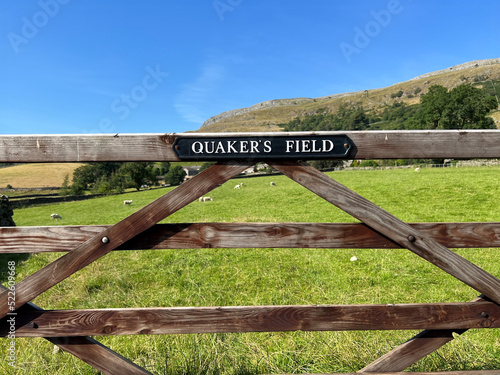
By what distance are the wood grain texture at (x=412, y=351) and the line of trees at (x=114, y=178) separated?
57.5 m

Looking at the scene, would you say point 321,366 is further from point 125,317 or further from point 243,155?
point 243,155

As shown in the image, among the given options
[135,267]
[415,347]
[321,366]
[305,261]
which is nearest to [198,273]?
[135,267]

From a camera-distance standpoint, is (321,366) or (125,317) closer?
(125,317)

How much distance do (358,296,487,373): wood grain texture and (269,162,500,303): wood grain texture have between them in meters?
0.56

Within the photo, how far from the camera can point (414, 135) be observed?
2.25 meters

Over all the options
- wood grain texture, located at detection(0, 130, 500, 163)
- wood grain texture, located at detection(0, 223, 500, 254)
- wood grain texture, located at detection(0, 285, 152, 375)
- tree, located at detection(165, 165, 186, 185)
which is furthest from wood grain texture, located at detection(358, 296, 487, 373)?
tree, located at detection(165, 165, 186, 185)

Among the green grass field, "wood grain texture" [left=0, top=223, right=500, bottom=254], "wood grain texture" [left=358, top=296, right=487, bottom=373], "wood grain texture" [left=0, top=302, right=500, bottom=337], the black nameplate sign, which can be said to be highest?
the black nameplate sign

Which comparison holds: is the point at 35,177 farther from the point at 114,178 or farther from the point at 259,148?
the point at 259,148

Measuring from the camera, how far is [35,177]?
2982 inches

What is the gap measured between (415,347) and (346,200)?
1.40 metres

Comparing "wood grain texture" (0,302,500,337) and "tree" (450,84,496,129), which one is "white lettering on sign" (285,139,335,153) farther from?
"tree" (450,84,496,129)

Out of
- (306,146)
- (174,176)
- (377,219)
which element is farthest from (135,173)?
(377,219)

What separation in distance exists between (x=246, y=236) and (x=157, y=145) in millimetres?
967

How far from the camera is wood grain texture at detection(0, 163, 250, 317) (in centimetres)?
219
